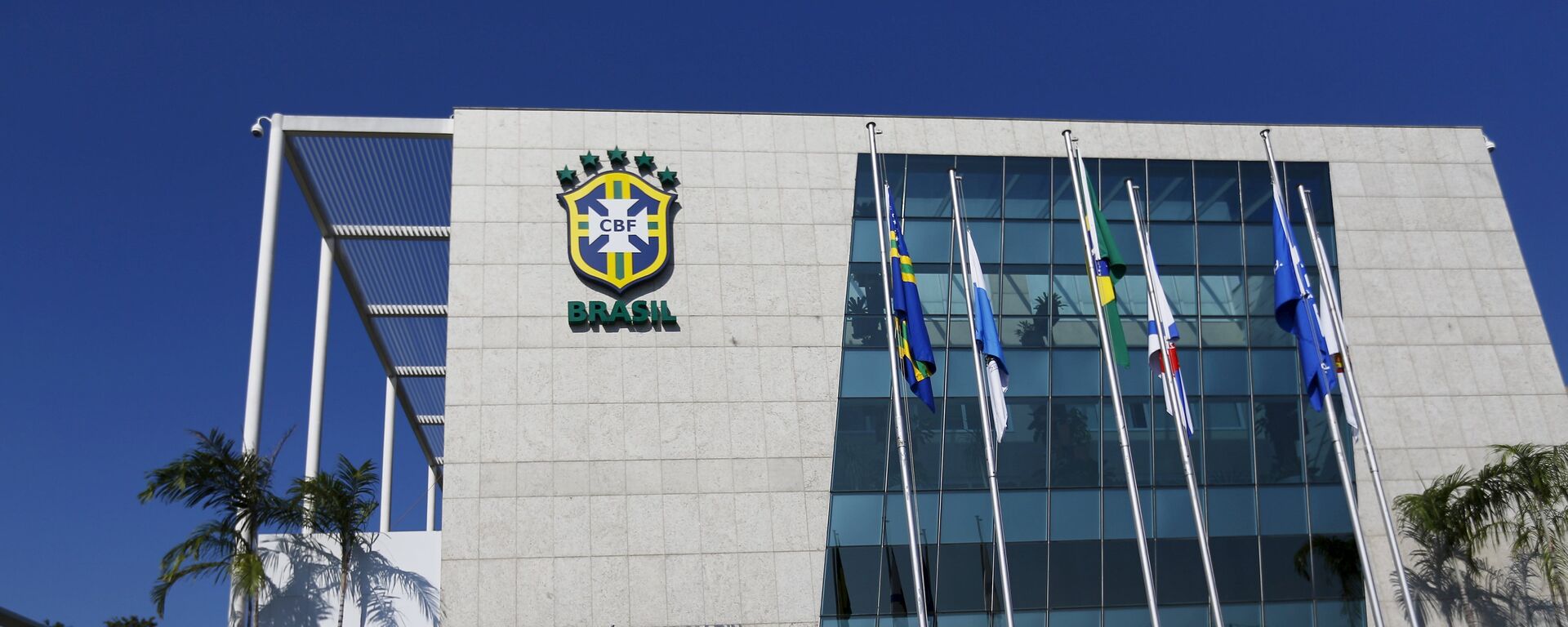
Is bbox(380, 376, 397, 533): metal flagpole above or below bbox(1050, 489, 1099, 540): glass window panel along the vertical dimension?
above

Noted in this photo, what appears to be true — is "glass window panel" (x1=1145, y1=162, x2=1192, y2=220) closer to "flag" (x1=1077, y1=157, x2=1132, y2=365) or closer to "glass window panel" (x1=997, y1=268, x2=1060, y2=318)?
"glass window panel" (x1=997, y1=268, x2=1060, y2=318)

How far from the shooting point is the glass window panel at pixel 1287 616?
29.8 m

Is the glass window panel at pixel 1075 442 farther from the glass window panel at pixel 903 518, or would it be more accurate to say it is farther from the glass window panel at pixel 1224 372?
the glass window panel at pixel 1224 372

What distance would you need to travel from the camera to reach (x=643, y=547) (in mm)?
28375

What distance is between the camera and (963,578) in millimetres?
29031

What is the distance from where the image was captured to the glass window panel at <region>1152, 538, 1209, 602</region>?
29.7 m

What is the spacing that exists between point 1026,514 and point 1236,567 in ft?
16.1

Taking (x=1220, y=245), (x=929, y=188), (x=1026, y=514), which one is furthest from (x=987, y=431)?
(x=1220, y=245)

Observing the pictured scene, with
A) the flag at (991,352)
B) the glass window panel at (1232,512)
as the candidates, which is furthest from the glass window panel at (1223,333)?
the flag at (991,352)

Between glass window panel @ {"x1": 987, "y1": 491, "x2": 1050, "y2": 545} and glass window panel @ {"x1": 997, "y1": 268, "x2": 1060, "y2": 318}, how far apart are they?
4.26 metres

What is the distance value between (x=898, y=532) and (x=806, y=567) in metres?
2.12

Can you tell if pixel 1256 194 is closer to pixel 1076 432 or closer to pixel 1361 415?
pixel 1076 432

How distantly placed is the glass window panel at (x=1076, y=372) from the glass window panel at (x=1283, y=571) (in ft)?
16.8

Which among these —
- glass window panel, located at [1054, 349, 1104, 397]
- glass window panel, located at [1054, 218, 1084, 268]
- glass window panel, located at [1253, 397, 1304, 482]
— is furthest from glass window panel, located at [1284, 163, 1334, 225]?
glass window panel, located at [1054, 349, 1104, 397]
